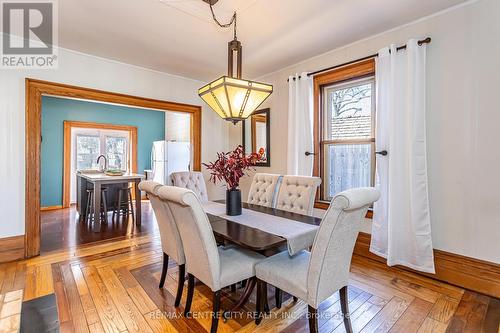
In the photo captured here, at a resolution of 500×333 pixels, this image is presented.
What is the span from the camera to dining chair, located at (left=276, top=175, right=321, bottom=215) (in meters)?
2.48

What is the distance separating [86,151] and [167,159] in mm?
2078

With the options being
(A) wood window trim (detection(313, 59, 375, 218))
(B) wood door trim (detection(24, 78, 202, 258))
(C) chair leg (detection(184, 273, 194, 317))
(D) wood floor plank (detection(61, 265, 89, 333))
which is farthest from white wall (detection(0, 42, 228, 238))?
(C) chair leg (detection(184, 273, 194, 317))

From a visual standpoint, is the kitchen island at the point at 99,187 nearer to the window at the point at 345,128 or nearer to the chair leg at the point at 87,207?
the chair leg at the point at 87,207

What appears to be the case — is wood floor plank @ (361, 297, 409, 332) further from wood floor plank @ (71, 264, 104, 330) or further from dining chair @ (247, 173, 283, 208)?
wood floor plank @ (71, 264, 104, 330)

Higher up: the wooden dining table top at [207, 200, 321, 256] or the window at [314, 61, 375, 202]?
the window at [314, 61, 375, 202]

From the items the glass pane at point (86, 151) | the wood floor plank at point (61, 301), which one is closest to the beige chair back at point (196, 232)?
the wood floor plank at point (61, 301)

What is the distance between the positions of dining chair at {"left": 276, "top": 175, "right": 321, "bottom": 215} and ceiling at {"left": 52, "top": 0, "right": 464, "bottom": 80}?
1.60 metres

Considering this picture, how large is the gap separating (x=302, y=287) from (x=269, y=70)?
332 centimetres

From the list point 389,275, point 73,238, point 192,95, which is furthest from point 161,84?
point 389,275

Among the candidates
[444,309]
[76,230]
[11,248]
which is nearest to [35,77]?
[11,248]

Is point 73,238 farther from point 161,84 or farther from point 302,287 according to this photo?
point 302,287

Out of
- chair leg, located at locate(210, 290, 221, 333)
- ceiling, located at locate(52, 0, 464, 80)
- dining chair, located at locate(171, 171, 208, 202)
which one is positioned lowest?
chair leg, located at locate(210, 290, 221, 333)

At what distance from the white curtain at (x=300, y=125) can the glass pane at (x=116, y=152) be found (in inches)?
206

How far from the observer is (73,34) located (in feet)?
9.21
